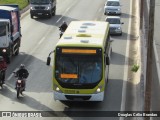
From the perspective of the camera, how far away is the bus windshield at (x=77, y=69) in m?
21.4

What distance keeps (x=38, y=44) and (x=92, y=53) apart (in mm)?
16156

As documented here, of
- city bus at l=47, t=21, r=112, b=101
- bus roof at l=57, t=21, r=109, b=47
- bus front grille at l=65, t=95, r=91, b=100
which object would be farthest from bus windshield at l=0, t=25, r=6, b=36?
bus front grille at l=65, t=95, r=91, b=100

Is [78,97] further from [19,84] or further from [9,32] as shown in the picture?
[9,32]

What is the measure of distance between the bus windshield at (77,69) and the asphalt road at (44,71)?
145cm

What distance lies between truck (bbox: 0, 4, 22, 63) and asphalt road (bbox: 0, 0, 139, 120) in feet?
2.58

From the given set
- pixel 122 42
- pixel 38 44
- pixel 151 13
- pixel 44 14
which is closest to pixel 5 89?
pixel 151 13

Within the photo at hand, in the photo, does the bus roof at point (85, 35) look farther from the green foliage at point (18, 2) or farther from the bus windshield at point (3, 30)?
the green foliage at point (18, 2)

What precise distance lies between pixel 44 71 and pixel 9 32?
146 inches

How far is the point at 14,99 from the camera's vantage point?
23.3m

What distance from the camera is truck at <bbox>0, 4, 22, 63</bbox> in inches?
1169

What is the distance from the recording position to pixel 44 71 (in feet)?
94.2

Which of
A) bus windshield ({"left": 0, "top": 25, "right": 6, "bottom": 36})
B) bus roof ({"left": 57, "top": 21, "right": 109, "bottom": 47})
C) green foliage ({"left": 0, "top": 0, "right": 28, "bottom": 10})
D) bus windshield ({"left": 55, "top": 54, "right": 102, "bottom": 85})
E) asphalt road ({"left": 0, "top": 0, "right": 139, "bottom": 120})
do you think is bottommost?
green foliage ({"left": 0, "top": 0, "right": 28, "bottom": 10})

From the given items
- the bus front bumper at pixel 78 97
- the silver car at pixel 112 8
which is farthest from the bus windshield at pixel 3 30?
the silver car at pixel 112 8

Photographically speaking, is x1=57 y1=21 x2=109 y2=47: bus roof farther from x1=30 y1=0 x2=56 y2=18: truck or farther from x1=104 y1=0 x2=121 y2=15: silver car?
x1=104 y1=0 x2=121 y2=15: silver car
